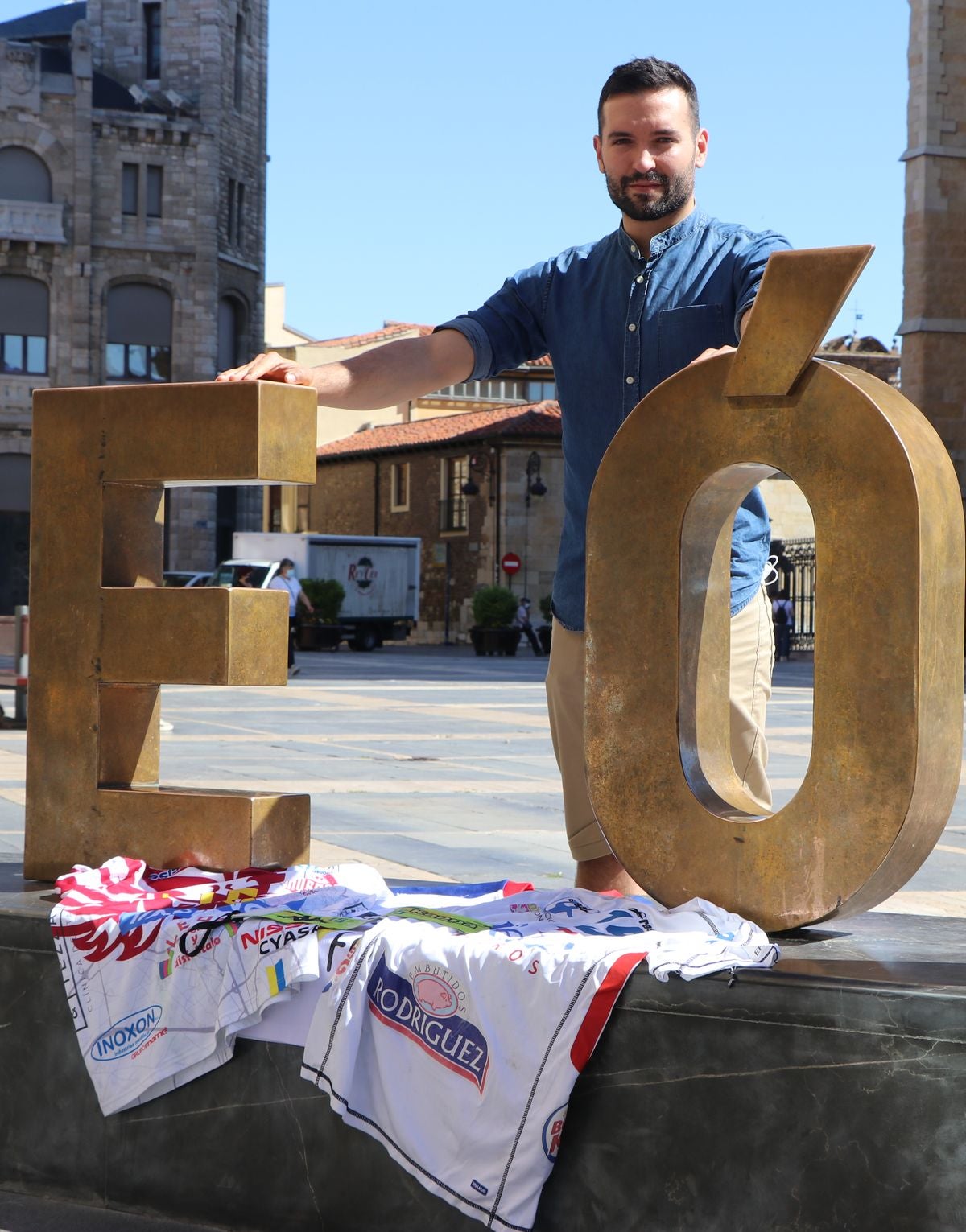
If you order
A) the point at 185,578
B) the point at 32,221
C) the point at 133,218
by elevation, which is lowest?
the point at 185,578

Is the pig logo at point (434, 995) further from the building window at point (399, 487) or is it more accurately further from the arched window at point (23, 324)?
the building window at point (399, 487)

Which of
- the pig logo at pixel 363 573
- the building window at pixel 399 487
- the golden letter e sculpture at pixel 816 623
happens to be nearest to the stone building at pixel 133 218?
the pig logo at pixel 363 573

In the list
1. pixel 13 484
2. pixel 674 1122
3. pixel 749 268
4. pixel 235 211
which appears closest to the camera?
pixel 674 1122

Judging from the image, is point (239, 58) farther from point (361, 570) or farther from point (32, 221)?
point (361, 570)

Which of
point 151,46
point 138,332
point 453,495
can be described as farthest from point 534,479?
point 151,46

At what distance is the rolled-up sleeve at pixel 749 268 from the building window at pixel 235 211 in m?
39.1

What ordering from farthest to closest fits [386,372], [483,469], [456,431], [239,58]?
1. [456,431]
2. [239,58]
3. [483,469]
4. [386,372]

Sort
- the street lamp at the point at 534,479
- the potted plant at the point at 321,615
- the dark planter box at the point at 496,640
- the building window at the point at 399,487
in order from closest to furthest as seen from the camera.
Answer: the dark planter box at the point at 496,640 → the potted plant at the point at 321,615 → the street lamp at the point at 534,479 → the building window at the point at 399,487

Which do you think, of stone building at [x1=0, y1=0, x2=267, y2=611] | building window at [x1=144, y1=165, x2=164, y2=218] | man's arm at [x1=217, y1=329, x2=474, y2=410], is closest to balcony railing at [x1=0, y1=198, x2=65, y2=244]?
stone building at [x1=0, y1=0, x2=267, y2=611]

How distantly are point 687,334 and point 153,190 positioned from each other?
38.3m

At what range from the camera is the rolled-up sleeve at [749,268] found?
3.00 m

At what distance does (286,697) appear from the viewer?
16.1 m

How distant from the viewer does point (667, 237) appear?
10.4 ft

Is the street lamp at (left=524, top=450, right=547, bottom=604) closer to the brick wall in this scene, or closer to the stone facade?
the brick wall
